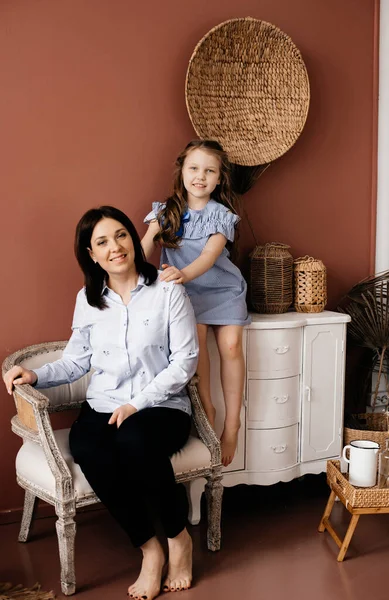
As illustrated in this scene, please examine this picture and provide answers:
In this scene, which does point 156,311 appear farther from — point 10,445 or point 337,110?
point 337,110

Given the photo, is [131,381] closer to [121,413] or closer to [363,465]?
[121,413]

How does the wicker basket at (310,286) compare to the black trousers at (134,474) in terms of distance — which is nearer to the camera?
the black trousers at (134,474)

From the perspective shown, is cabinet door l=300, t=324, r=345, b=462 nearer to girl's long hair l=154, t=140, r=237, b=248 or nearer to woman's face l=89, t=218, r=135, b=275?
girl's long hair l=154, t=140, r=237, b=248

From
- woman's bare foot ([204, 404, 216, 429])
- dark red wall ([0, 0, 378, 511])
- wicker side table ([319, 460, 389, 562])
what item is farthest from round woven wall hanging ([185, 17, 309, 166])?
wicker side table ([319, 460, 389, 562])

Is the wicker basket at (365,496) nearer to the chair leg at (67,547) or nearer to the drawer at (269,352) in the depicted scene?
the drawer at (269,352)

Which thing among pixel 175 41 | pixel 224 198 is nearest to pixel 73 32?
pixel 175 41

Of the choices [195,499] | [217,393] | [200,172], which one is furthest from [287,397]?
[200,172]

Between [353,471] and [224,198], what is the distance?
122 cm

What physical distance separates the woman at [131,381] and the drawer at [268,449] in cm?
48

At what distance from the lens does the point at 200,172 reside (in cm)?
261

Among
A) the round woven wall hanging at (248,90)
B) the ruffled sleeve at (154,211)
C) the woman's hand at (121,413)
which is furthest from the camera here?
the round woven wall hanging at (248,90)

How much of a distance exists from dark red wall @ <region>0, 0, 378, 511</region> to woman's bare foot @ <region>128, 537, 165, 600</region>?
83 cm

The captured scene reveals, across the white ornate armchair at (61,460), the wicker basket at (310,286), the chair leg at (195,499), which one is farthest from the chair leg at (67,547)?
the wicker basket at (310,286)

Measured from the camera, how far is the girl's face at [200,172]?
261 centimetres
